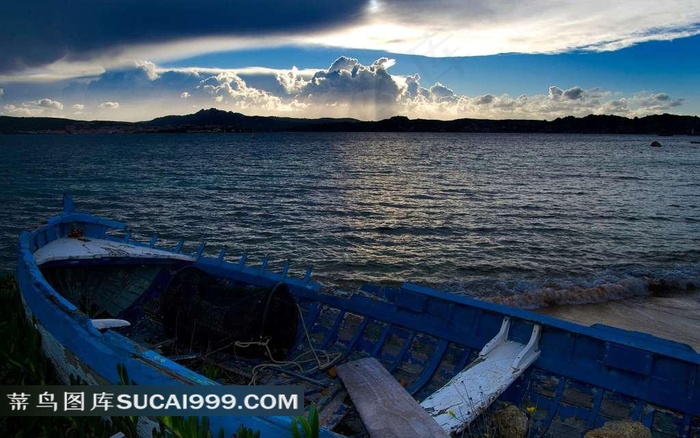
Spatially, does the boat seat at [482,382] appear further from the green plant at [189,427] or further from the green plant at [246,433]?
the green plant at [189,427]

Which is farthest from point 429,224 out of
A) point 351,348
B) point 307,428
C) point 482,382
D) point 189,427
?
point 307,428

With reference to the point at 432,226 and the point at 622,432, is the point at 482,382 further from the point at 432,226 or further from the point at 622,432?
the point at 432,226

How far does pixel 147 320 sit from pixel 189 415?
480 cm

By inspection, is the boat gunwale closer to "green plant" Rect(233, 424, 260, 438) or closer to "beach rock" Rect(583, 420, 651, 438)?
"beach rock" Rect(583, 420, 651, 438)

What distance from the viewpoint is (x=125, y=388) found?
4570 mm

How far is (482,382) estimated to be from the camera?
5.48 meters

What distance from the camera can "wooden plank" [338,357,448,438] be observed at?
411 cm

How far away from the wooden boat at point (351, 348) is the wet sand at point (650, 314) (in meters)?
7.63

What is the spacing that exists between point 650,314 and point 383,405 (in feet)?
40.3

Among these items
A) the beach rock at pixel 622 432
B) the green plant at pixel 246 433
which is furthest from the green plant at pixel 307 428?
the beach rock at pixel 622 432

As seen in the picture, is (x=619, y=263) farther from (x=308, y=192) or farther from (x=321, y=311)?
(x=308, y=192)

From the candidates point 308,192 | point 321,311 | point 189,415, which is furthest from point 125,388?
point 308,192

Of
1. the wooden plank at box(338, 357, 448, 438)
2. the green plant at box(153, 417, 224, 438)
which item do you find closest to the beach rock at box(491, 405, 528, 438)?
the wooden plank at box(338, 357, 448, 438)

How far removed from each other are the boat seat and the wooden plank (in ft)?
1.55
